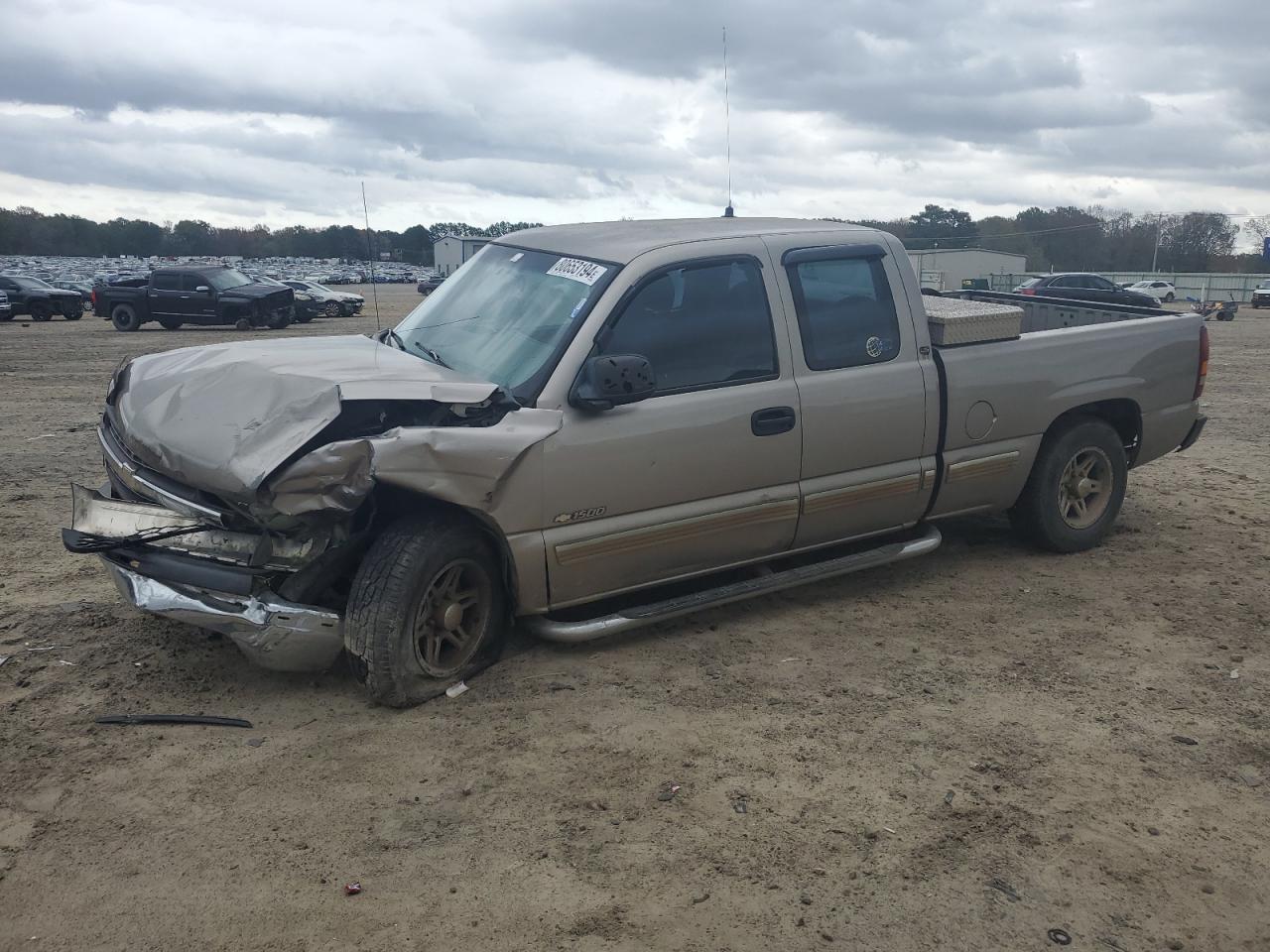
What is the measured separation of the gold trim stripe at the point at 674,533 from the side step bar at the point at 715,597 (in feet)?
0.89

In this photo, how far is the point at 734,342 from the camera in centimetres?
473

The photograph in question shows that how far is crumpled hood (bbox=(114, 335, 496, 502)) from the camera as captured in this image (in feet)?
12.6

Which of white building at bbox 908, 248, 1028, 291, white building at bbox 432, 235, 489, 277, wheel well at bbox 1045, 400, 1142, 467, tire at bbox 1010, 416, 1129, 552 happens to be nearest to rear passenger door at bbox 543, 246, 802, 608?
white building at bbox 432, 235, 489, 277

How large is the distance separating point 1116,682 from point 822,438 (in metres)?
1.61

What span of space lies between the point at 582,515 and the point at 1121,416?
361 cm

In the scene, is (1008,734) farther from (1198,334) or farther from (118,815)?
(1198,334)

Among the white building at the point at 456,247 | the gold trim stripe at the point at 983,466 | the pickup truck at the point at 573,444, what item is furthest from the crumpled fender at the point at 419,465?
the gold trim stripe at the point at 983,466

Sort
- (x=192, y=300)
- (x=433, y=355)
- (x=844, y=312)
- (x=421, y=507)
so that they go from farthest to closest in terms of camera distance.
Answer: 1. (x=192, y=300)
2. (x=844, y=312)
3. (x=433, y=355)
4. (x=421, y=507)

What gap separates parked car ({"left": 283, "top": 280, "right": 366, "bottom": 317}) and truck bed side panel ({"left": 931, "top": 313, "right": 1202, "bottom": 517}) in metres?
29.4

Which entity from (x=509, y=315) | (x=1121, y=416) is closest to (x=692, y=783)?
(x=509, y=315)

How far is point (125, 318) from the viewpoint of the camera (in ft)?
85.7

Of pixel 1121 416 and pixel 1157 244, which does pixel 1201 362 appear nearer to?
pixel 1121 416

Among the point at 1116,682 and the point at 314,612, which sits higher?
the point at 314,612

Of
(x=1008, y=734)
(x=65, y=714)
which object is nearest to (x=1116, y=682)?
(x=1008, y=734)
